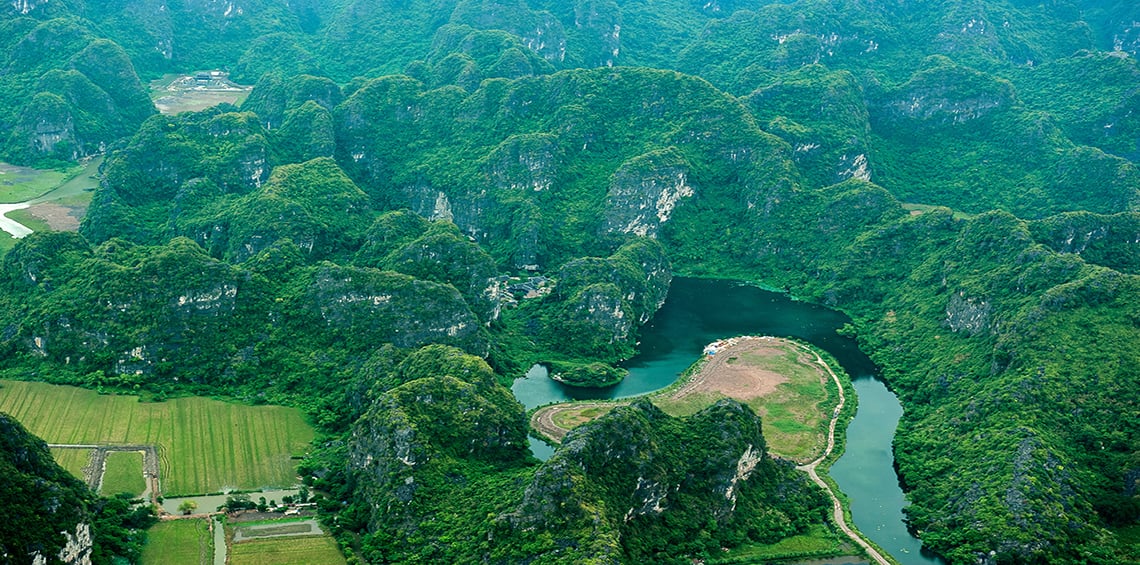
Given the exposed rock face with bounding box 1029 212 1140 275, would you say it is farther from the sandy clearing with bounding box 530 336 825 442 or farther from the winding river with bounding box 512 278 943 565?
the sandy clearing with bounding box 530 336 825 442

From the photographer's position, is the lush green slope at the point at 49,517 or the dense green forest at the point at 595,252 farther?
the dense green forest at the point at 595,252

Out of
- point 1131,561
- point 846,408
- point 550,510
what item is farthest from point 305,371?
point 1131,561

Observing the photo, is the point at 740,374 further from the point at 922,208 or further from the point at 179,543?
the point at 922,208

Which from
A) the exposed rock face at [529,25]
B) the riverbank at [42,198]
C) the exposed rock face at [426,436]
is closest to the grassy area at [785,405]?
the exposed rock face at [426,436]

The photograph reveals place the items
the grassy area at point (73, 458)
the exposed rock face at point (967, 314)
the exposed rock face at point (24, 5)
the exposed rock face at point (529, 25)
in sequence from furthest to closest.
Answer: the exposed rock face at point (529, 25) → the exposed rock face at point (24, 5) → the exposed rock face at point (967, 314) → the grassy area at point (73, 458)

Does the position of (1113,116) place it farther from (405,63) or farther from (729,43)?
(405,63)

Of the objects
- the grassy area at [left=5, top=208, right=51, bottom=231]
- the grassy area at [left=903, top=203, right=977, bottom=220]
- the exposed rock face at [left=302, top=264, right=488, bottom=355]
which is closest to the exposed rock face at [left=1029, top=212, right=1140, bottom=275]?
the grassy area at [left=903, top=203, right=977, bottom=220]

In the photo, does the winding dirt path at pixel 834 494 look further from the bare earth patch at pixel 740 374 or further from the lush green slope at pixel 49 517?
the lush green slope at pixel 49 517
